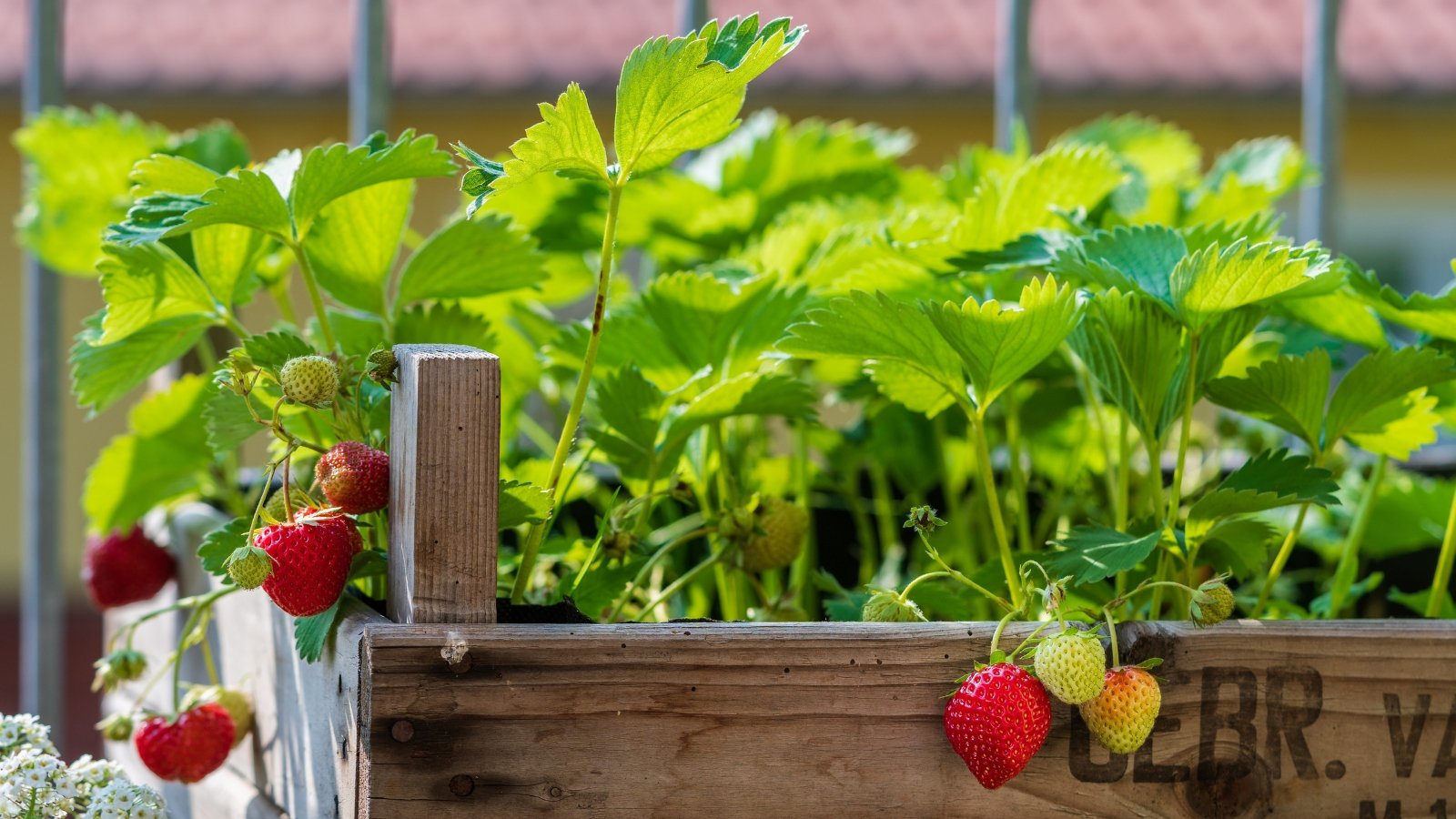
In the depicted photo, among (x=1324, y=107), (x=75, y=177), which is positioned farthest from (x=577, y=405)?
(x=1324, y=107)

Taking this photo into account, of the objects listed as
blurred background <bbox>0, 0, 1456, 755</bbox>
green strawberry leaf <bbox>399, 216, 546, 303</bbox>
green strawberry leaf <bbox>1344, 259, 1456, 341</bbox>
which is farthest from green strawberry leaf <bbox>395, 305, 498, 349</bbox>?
blurred background <bbox>0, 0, 1456, 755</bbox>

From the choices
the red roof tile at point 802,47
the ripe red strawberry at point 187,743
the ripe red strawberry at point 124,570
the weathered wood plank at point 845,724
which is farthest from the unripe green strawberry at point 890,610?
the red roof tile at point 802,47

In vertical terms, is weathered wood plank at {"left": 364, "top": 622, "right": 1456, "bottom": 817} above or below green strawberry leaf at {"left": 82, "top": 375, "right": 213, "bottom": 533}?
below

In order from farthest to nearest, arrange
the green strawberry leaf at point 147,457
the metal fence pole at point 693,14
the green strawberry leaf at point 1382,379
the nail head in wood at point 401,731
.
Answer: the metal fence pole at point 693,14 < the green strawberry leaf at point 147,457 < the green strawberry leaf at point 1382,379 < the nail head in wood at point 401,731

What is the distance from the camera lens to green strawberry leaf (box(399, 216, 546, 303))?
72 cm

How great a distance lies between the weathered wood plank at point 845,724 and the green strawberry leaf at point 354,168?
210 mm

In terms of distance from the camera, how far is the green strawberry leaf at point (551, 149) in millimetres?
541

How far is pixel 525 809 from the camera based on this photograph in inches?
21.8

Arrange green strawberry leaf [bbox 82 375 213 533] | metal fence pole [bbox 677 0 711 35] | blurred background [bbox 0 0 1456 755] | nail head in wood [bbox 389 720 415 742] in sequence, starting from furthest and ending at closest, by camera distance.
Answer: blurred background [bbox 0 0 1456 755] → metal fence pole [bbox 677 0 711 35] → green strawberry leaf [bbox 82 375 213 533] → nail head in wood [bbox 389 720 415 742]

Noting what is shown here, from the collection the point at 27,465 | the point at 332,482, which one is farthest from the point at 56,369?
the point at 332,482

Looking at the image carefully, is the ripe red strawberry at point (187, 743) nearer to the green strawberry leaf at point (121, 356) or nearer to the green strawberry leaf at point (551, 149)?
the green strawberry leaf at point (121, 356)

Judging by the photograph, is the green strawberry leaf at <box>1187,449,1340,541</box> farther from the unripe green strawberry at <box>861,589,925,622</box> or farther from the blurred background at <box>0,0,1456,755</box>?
the blurred background at <box>0,0,1456,755</box>

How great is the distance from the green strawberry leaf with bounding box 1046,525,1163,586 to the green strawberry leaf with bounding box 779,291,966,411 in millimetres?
99

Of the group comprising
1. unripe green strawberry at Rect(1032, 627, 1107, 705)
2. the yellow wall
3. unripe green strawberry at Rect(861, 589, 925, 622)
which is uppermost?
the yellow wall
